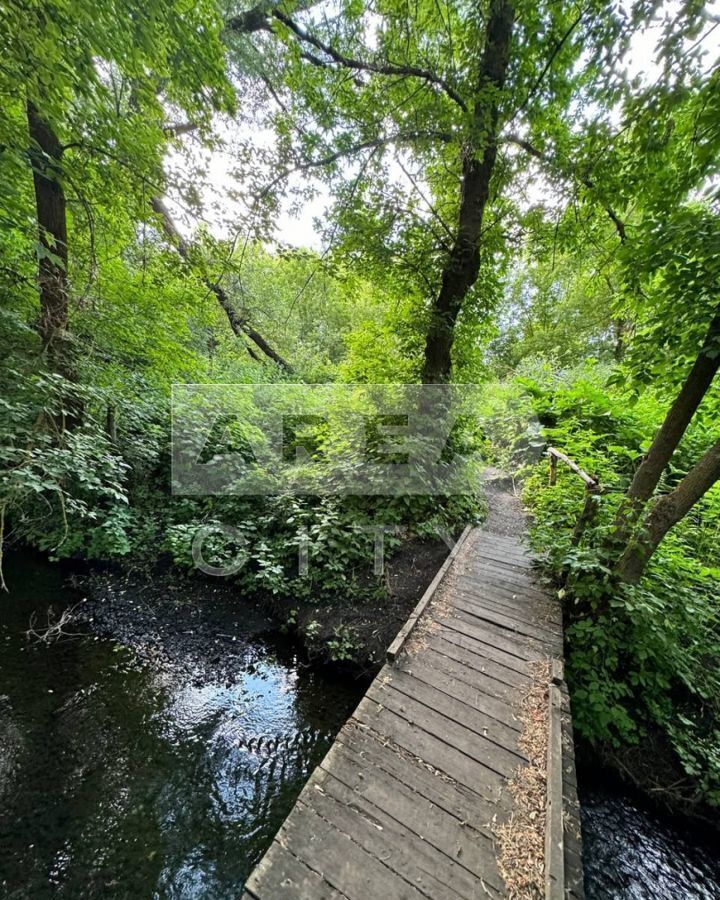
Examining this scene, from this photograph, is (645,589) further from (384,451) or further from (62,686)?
(62,686)

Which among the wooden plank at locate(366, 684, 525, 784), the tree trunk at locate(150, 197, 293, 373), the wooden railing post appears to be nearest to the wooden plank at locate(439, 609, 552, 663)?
the wooden plank at locate(366, 684, 525, 784)

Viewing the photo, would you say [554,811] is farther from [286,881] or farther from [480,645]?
[286,881]

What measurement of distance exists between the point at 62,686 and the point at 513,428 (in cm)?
964

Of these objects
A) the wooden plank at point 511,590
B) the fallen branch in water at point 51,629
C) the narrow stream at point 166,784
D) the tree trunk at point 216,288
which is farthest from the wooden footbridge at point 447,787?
the tree trunk at point 216,288

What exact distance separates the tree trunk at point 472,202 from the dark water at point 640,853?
5.40m

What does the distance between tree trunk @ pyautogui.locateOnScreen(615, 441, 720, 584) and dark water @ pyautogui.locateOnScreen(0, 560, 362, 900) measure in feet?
10.8

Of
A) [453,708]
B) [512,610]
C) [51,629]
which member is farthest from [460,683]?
[51,629]

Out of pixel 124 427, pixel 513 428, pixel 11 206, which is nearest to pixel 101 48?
pixel 11 206

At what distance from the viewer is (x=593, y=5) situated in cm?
251

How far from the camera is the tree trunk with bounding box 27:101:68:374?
347 cm

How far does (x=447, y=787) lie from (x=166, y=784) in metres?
2.52

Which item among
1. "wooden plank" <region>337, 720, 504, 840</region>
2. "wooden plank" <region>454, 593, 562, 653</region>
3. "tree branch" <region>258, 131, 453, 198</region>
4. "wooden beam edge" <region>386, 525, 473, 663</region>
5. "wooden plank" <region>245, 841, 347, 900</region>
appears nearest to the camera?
"wooden plank" <region>245, 841, 347, 900</region>

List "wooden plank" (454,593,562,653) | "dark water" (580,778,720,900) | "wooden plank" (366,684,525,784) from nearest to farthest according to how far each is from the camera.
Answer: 1. "wooden plank" (366,684,525,784)
2. "dark water" (580,778,720,900)
3. "wooden plank" (454,593,562,653)

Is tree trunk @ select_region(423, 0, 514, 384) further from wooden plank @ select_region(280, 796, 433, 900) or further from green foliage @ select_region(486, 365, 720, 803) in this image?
wooden plank @ select_region(280, 796, 433, 900)
